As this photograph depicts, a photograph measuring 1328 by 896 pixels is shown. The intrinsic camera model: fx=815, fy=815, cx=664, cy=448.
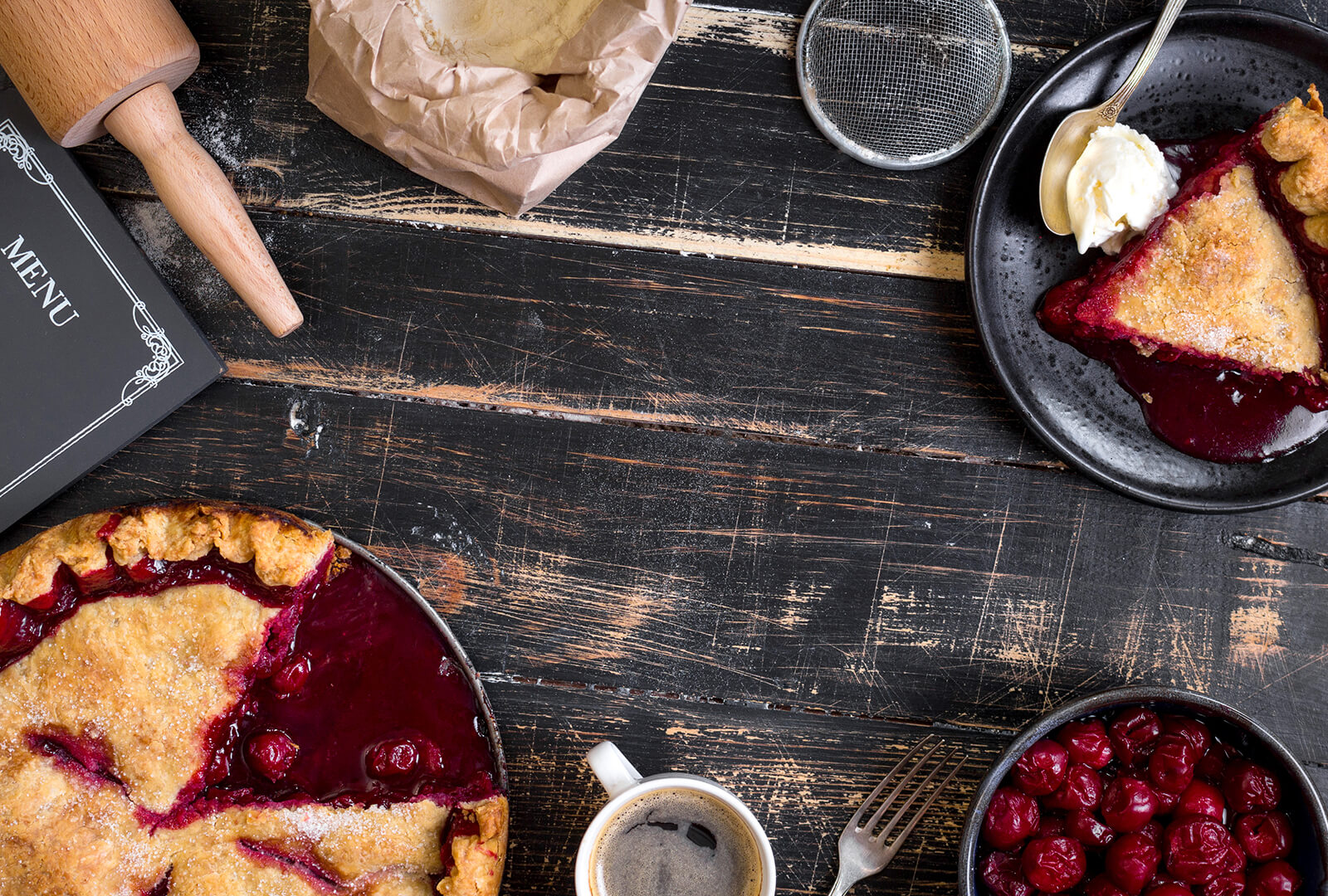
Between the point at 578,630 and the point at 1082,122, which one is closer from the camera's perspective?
the point at 1082,122

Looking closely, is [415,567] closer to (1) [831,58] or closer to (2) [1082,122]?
(1) [831,58]

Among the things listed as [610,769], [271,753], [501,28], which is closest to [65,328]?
[271,753]

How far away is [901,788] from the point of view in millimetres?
1670

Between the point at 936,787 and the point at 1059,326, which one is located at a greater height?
the point at 1059,326

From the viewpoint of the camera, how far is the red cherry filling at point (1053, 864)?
1530mm

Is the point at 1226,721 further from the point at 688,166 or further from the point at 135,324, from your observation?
the point at 135,324

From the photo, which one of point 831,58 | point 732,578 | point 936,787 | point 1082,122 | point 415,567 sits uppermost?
point 831,58

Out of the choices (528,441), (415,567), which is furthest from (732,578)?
(415,567)

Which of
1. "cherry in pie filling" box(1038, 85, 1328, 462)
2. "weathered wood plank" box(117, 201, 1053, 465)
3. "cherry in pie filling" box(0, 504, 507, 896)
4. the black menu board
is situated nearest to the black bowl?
"weathered wood plank" box(117, 201, 1053, 465)

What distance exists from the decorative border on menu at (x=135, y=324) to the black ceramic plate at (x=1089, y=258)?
1636 millimetres

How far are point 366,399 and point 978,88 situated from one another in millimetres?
1416

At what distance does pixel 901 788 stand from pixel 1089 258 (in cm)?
117

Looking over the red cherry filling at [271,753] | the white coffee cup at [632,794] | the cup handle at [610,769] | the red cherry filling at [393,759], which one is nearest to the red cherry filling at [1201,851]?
the white coffee cup at [632,794]

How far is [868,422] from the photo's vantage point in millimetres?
1740
